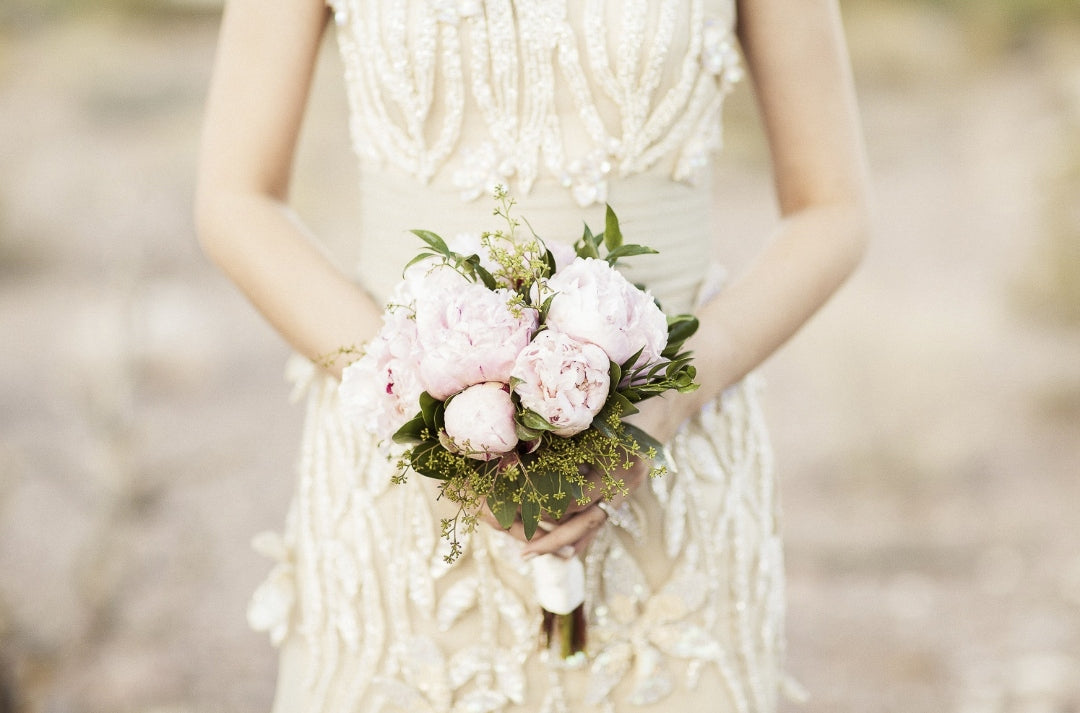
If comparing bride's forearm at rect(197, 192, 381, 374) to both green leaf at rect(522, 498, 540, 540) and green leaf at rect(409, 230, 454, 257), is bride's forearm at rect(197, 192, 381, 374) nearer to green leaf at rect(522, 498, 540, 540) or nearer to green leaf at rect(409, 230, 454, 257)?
green leaf at rect(409, 230, 454, 257)

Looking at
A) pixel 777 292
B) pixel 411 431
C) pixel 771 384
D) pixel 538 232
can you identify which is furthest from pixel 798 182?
pixel 771 384

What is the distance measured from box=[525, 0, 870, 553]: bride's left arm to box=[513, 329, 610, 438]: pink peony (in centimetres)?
35

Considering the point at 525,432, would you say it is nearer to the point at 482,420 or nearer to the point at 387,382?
the point at 482,420

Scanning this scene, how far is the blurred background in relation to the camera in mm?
3482

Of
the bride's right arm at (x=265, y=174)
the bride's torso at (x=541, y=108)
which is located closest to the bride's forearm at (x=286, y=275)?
the bride's right arm at (x=265, y=174)

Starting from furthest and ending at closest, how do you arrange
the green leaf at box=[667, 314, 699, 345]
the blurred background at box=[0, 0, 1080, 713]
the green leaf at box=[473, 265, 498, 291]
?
the blurred background at box=[0, 0, 1080, 713] < the green leaf at box=[667, 314, 699, 345] < the green leaf at box=[473, 265, 498, 291]

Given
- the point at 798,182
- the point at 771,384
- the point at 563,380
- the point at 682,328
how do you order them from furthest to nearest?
the point at 771,384 < the point at 798,182 < the point at 682,328 < the point at 563,380

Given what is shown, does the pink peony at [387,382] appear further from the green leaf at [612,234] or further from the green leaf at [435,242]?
the green leaf at [612,234]

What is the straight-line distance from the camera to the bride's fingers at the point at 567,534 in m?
1.12

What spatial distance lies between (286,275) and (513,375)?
1.48ft

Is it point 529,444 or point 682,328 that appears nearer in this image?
point 529,444

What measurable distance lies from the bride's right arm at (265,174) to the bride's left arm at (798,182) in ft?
1.53

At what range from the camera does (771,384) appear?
17.0ft

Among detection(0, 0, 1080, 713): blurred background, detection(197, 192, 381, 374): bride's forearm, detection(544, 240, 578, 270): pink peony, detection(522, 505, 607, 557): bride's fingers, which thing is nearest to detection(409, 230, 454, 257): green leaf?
detection(544, 240, 578, 270): pink peony
